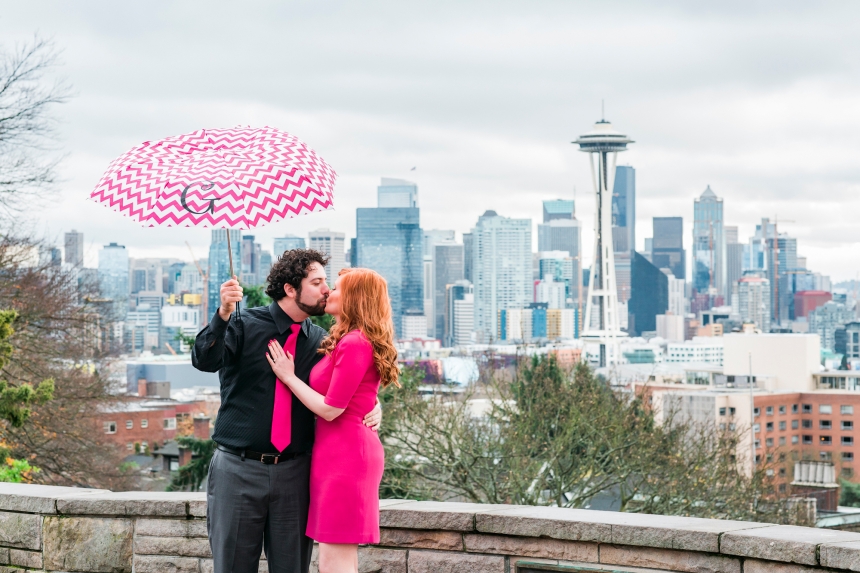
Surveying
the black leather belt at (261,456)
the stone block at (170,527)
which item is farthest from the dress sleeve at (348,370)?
the stone block at (170,527)

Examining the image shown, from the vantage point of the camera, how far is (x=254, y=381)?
3900 mm

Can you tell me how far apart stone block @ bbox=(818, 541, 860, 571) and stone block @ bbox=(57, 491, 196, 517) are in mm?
2599

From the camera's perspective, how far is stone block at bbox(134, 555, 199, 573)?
487cm

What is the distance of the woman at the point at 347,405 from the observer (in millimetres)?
3756

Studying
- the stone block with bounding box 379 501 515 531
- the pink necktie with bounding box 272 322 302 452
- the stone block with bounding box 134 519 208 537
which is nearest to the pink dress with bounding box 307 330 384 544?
the pink necktie with bounding box 272 322 302 452

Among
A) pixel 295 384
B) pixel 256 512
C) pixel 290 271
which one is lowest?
pixel 256 512

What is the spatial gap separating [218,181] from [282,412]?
82 centimetres

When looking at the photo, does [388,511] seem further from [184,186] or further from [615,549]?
[184,186]

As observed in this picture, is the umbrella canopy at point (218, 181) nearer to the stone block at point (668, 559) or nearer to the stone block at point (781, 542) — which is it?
the stone block at point (668, 559)

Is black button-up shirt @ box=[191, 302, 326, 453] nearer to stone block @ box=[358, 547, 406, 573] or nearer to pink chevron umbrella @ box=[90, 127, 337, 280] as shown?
pink chevron umbrella @ box=[90, 127, 337, 280]

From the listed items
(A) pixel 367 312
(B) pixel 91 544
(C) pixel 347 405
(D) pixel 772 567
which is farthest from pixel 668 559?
(B) pixel 91 544

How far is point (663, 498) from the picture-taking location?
668 inches

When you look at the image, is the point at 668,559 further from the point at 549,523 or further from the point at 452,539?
the point at 452,539

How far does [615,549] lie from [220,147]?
212 cm
